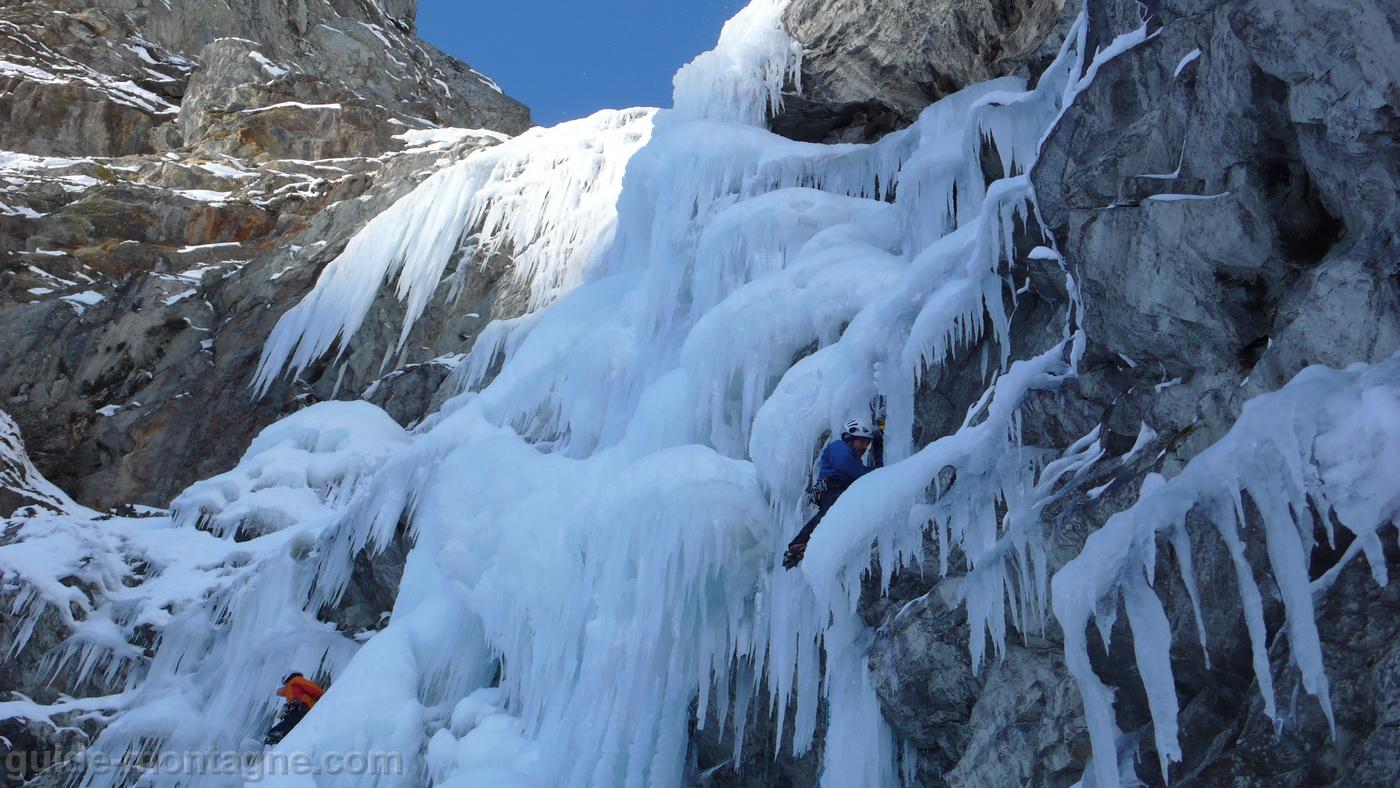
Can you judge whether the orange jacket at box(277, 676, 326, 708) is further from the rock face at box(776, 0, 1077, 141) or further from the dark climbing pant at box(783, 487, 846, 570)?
the rock face at box(776, 0, 1077, 141)

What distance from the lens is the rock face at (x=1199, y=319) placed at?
12.2ft

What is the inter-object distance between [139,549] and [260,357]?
2.85 metres

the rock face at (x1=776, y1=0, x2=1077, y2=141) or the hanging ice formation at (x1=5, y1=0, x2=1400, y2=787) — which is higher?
the rock face at (x1=776, y1=0, x2=1077, y2=141)

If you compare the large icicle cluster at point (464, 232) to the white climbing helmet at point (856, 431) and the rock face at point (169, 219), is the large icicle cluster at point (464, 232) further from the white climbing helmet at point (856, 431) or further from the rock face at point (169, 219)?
the white climbing helmet at point (856, 431)

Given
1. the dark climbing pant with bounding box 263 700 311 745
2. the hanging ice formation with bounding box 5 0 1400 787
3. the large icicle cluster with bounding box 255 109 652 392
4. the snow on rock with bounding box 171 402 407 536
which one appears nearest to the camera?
the hanging ice formation with bounding box 5 0 1400 787

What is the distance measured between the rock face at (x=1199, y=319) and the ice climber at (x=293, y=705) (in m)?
4.85

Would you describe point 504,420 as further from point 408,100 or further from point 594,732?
point 408,100

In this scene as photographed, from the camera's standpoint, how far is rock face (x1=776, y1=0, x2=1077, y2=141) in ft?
31.4

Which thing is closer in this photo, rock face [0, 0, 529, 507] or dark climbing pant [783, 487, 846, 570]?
dark climbing pant [783, 487, 846, 570]

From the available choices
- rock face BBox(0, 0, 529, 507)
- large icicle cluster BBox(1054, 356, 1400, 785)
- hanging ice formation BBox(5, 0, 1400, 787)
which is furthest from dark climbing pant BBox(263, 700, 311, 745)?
large icicle cluster BBox(1054, 356, 1400, 785)

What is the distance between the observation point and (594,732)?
20.6 ft

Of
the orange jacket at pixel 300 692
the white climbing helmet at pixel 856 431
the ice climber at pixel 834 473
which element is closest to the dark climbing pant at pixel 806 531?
the ice climber at pixel 834 473

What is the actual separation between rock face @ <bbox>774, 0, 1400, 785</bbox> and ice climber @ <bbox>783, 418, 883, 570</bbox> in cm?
47

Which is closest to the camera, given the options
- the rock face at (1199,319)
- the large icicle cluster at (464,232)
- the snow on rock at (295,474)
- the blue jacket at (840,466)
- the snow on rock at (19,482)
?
the rock face at (1199,319)
